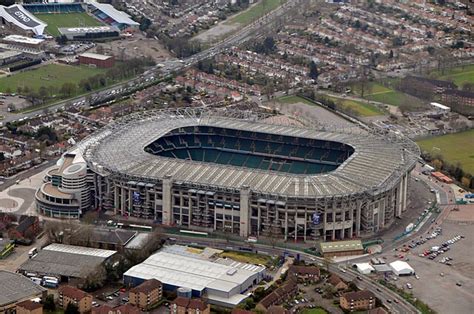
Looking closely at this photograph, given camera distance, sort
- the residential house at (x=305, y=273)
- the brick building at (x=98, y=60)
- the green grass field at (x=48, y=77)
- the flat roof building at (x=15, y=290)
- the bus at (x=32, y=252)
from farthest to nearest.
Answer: the brick building at (x=98, y=60)
the green grass field at (x=48, y=77)
the bus at (x=32, y=252)
the residential house at (x=305, y=273)
the flat roof building at (x=15, y=290)

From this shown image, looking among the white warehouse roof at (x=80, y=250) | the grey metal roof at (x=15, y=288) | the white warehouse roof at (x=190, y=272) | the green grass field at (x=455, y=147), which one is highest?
the grey metal roof at (x=15, y=288)

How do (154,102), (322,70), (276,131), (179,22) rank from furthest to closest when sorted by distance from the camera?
(179,22)
(322,70)
(154,102)
(276,131)

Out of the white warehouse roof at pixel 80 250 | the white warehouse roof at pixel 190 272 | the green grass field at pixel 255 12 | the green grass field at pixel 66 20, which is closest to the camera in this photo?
the white warehouse roof at pixel 190 272

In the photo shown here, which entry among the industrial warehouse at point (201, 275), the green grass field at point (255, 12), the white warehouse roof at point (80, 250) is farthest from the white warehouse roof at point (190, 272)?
the green grass field at point (255, 12)

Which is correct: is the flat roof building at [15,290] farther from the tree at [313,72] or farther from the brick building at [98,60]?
the tree at [313,72]

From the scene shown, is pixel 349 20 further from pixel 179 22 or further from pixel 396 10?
pixel 179 22

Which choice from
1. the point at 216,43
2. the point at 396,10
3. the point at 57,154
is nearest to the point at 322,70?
the point at 216,43

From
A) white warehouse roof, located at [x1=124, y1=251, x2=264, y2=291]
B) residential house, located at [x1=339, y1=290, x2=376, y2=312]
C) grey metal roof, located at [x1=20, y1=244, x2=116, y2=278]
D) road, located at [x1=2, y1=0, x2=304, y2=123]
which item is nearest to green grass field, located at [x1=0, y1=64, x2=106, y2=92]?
road, located at [x1=2, y1=0, x2=304, y2=123]
